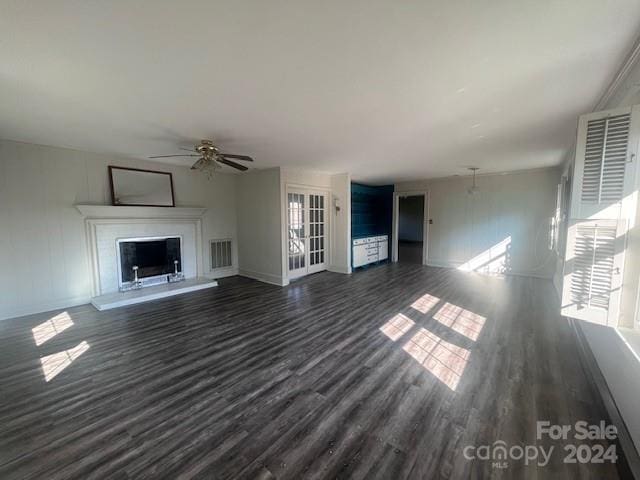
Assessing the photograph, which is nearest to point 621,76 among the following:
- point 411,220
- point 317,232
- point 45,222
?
point 317,232

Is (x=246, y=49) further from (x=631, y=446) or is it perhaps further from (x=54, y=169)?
(x=54, y=169)

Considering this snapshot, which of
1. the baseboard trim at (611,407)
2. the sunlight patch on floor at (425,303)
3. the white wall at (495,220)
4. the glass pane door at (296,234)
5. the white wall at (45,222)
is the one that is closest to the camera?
the baseboard trim at (611,407)

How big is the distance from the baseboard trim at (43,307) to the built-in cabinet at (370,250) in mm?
5405

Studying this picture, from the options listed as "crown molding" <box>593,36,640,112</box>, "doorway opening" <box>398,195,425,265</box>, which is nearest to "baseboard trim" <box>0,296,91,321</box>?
"crown molding" <box>593,36,640,112</box>

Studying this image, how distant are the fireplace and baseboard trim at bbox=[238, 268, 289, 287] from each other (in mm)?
1373

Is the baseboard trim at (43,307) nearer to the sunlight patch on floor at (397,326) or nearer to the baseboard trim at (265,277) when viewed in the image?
the baseboard trim at (265,277)

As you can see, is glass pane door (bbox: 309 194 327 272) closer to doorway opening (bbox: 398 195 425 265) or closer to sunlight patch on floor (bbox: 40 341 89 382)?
sunlight patch on floor (bbox: 40 341 89 382)

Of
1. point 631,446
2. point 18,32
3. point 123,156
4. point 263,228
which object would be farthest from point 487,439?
point 123,156

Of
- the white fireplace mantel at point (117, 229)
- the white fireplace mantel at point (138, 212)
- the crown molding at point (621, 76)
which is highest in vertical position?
the crown molding at point (621, 76)

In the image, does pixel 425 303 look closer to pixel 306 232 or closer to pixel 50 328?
pixel 306 232

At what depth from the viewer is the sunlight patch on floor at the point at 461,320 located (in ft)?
10.7

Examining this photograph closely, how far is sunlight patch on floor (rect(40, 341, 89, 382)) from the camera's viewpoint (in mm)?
2484

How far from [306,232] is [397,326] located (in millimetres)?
3306

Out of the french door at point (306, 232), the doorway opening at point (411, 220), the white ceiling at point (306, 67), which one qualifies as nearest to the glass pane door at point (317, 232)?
the french door at point (306, 232)
